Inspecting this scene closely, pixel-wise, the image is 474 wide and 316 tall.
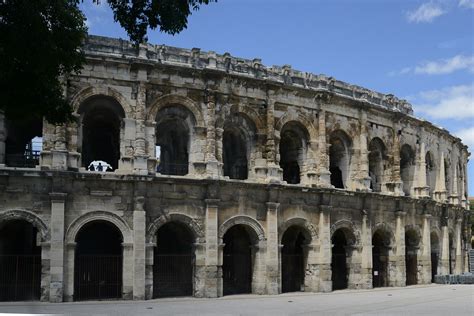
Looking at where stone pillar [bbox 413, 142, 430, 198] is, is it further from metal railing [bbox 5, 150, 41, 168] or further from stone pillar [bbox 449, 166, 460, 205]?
metal railing [bbox 5, 150, 41, 168]

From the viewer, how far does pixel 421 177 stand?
29.2 m

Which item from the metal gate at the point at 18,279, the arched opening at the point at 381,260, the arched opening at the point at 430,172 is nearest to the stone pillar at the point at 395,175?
the arched opening at the point at 381,260

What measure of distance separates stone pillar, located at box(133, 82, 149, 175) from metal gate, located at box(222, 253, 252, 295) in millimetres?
5404

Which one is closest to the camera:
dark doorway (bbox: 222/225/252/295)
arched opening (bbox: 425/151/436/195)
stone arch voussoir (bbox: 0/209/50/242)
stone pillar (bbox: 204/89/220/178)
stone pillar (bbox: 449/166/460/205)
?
stone arch voussoir (bbox: 0/209/50/242)

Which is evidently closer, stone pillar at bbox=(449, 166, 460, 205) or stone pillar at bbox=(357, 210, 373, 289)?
stone pillar at bbox=(357, 210, 373, 289)

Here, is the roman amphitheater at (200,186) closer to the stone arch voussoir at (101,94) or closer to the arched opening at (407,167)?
the stone arch voussoir at (101,94)

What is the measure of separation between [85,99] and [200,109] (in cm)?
394

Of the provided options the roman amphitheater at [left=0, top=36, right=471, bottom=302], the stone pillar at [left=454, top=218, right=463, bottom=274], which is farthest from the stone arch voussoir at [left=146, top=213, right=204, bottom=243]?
the stone pillar at [left=454, top=218, right=463, bottom=274]

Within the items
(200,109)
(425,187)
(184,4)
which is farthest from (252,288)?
(184,4)

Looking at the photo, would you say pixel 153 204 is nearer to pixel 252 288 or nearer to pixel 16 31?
pixel 252 288

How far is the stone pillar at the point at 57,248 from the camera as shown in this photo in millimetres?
19062

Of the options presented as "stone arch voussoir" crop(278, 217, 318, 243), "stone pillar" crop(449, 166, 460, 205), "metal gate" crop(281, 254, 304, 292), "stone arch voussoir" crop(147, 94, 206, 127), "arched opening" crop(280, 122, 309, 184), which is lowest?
"metal gate" crop(281, 254, 304, 292)

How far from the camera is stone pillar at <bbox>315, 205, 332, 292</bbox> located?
23641 mm

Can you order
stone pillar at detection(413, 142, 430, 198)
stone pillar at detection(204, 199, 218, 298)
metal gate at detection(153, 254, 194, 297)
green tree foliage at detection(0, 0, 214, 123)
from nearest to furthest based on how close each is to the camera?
green tree foliage at detection(0, 0, 214, 123), stone pillar at detection(204, 199, 218, 298), metal gate at detection(153, 254, 194, 297), stone pillar at detection(413, 142, 430, 198)
